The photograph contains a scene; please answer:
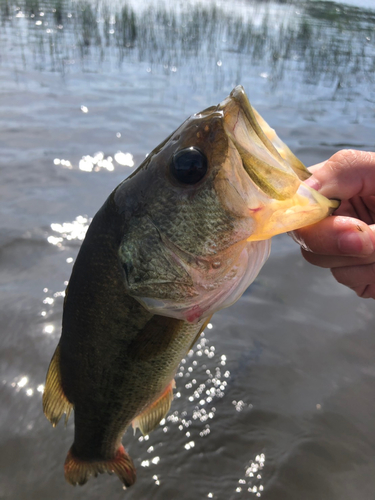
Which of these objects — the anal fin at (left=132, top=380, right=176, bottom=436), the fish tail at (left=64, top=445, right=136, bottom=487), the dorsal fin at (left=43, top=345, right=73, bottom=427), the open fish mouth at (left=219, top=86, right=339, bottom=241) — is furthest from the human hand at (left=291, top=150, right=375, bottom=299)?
the fish tail at (left=64, top=445, right=136, bottom=487)

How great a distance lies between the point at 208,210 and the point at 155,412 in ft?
4.23

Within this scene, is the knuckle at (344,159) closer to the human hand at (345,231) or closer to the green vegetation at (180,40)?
the human hand at (345,231)

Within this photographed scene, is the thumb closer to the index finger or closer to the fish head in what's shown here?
the index finger

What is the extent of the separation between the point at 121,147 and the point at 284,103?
4569 millimetres

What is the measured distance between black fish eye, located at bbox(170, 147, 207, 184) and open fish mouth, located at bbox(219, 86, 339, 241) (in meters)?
0.13

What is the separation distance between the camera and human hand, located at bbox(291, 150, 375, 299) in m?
1.77

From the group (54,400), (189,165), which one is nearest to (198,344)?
(54,400)

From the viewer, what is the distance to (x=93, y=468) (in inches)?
89.6

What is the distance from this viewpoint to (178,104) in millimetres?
8648

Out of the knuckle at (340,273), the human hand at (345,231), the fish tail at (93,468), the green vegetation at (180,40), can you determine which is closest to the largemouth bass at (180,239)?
the human hand at (345,231)

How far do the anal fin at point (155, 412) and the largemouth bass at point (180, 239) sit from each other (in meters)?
0.35

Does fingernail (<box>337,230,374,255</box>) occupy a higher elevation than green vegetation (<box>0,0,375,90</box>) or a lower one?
higher

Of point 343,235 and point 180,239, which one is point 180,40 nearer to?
point 343,235

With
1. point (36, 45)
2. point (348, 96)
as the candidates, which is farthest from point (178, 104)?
point (36, 45)
